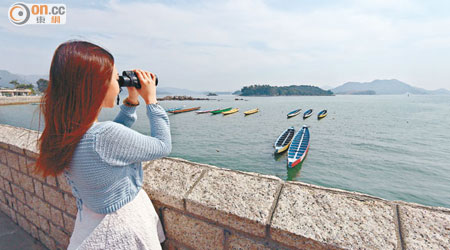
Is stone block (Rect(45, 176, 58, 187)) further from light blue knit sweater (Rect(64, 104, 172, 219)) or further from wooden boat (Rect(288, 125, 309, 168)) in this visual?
wooden boat (Rect(288, 125, 309, 168))

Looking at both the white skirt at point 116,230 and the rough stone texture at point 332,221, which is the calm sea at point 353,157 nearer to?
the rough stone texture at point 332,221

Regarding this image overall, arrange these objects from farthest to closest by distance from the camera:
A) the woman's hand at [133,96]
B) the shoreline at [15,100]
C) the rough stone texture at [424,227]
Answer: the shoreline at [15,100], the woman's hand at [133,96], the rough stone texture at [424,227]

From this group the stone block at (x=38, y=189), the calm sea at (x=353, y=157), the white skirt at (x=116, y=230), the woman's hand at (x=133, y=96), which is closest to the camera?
the white skirt at (x=116, y=230)

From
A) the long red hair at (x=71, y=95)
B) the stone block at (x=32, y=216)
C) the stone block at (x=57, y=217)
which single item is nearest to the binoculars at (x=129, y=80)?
the long red hair at (x=71, y=95)

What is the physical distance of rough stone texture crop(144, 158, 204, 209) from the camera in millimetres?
1559

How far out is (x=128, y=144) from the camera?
108cm

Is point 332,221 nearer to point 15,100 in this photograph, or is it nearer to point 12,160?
point 12,160

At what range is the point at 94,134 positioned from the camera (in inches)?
41.3

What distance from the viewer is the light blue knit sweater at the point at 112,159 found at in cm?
105

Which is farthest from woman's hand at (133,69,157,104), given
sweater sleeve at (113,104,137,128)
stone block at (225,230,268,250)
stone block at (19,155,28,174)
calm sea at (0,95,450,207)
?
calm sea at (0,95,450,207)

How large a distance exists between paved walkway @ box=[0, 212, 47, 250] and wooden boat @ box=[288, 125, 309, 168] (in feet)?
A: 54.2

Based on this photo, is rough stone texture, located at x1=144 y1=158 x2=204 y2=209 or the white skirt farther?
rough stone texture, located at x1=144 y1=158 x2=204 y2=209

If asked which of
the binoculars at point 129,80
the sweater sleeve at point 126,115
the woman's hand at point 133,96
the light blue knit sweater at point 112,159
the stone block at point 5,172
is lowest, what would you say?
the stone block at point 5,172

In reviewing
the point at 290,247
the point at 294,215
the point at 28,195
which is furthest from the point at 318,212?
the point at 28,195
